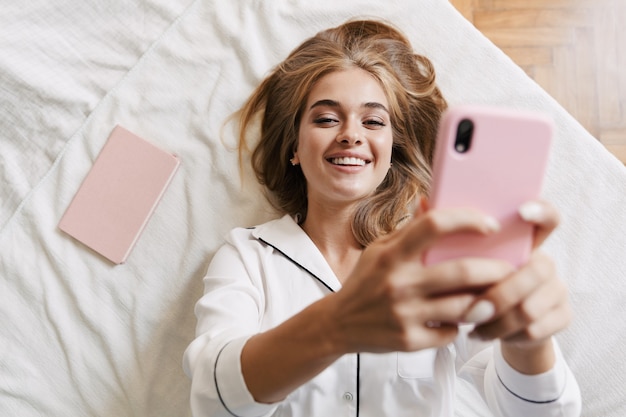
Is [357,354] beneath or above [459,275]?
beneath

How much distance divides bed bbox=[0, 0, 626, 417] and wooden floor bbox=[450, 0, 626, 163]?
23cm

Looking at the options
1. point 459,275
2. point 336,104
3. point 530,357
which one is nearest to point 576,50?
point 336,104

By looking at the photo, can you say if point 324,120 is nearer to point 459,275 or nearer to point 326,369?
point 326,369

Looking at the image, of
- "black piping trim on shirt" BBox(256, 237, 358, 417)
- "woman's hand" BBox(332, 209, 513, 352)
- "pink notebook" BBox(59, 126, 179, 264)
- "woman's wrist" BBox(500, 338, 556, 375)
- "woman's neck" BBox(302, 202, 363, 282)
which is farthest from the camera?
"pink notebook" BBox(59, 126, 179, 264)

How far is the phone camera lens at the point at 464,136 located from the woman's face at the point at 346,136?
20.4 inches

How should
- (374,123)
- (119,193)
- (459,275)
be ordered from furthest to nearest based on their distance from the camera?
(119,193), (374,123), (459,275)

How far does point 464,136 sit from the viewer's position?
624mm

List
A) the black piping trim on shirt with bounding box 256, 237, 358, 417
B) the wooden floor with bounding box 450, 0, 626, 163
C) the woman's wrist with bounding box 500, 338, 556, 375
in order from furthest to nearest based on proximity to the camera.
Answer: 1. the wooden floor with bounding box 450, 0, 626, 163
2. the black piping trim on shirt with bounding box 256, 237, 358, 417
3. the woman's wrist with bounding box 500, 338, 556, 375

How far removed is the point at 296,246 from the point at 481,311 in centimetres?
68

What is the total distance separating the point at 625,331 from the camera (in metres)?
1.30

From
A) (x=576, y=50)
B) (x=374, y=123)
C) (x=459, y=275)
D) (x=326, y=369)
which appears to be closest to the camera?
(x=459, y=275)

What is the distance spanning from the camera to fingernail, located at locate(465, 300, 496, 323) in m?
0.58

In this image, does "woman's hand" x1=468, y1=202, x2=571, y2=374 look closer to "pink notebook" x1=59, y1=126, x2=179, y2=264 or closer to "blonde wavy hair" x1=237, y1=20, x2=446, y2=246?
"blonde wavy hair" x1=237, y1=20, x2=446, y2=246

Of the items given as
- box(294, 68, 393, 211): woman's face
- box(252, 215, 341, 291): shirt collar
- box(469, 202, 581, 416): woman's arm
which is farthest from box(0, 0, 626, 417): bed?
box(469, 202, 581, 416): woman's arm
